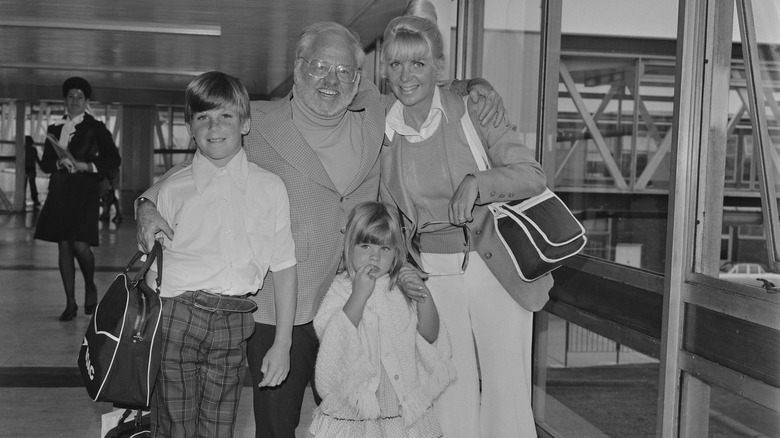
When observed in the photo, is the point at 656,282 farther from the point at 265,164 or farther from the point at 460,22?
the point at 460,22

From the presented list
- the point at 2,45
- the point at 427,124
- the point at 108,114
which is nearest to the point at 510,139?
the point at 427,124

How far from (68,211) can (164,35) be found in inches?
190

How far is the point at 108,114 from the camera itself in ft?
88.7

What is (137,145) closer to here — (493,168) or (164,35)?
(164,35)

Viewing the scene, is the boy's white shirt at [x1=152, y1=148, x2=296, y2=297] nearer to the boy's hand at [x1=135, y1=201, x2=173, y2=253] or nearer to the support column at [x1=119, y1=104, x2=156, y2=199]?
the boy's hand at [x1=135, y1=201, x2=173, y2=253]

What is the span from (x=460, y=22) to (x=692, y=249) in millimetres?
3230

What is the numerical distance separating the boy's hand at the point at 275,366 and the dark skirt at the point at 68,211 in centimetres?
464

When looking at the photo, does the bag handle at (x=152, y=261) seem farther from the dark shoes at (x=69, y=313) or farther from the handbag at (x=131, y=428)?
the dark shoes at (x=69, y=313)

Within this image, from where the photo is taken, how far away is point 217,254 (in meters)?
2.70

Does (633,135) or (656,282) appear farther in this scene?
(633,135)

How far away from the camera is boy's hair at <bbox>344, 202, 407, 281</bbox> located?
2.78 metres

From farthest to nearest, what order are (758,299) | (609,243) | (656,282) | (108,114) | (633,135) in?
(108,114)
(633,135)
(609,243)
(656,282)
(758,299)

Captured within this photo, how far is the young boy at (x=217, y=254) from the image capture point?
2686 mm

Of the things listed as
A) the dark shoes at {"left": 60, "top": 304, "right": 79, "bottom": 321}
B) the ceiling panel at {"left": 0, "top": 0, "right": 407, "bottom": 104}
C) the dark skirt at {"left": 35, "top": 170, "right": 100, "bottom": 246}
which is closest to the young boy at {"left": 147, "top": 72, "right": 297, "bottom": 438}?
the dark skirt at {"left": 35, "top": 170, "right": 100, "bottom": 246}
